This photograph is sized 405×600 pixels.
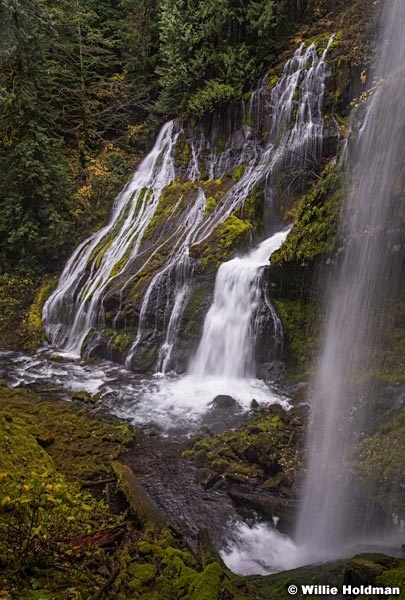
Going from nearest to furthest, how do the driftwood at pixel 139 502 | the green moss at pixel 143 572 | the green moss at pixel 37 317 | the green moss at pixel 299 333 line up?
the green moss at pixel 143 572
the driftwood at pixel 139 502
the green moss at pixel 299 333
the green moss at pixel 37 317

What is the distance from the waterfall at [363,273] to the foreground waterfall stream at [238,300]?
0.10 ft

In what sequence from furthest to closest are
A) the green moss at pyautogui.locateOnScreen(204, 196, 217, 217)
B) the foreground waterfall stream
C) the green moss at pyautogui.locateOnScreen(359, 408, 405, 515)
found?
1. the green moss at pyautogui.locateOnScreen(204, 196, 217, 217)
2. the foreground waterfall stream
3. the green moss at pyautogui.locateOnScreen(359, 408, 405, 515)

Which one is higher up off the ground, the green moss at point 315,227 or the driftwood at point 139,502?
the green moss at point 315,227

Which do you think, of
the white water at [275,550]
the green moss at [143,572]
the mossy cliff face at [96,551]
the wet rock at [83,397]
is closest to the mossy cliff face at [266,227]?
the wet rock at [83,397]

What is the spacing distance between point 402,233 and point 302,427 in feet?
12.6

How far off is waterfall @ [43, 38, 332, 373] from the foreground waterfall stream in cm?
5

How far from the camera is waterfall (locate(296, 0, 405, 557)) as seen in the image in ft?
22.2

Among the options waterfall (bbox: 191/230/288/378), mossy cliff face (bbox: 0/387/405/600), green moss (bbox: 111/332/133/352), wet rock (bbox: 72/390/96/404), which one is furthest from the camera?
green moss (bbox: 111/332/133/352)

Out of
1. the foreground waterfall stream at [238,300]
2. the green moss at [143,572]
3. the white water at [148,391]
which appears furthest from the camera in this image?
the white water at [148,391]

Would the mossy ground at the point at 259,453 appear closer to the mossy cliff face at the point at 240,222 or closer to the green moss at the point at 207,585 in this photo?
the mossy cliff face at the point at 240,222

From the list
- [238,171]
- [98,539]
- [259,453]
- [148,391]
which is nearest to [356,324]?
[259,453]

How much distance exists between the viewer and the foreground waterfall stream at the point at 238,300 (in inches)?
238

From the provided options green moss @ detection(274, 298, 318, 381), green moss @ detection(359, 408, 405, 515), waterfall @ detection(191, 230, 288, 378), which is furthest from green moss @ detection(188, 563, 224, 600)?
waterfall @ detection(191, 230, 288, 378)

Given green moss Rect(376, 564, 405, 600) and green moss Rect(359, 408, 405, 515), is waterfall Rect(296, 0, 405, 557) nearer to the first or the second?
green moss Rect(359, 408, 405, 515)
